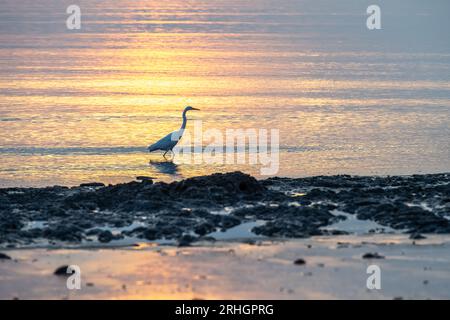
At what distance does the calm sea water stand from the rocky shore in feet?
13.9

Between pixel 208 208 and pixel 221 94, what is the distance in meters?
25.1

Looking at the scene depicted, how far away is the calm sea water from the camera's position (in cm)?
2722

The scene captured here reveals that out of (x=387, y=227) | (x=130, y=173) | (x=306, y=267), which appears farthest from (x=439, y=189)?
(x=130, y=173)

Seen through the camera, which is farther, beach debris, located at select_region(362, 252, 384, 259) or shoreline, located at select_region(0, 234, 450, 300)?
beach debris, located at select_region(362, 252, 384, 259)

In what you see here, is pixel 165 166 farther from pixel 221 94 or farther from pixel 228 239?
pixel 221 94

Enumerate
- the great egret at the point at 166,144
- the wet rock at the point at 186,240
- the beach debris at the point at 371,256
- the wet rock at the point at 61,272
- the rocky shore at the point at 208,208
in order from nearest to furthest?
the wet rock at the point at 61,272 < the beach debris at the point at 371,256 < the wet rock at the point at 186,240 < the rocky shore at the point at 208,208 < the great egret at the point at 166,144

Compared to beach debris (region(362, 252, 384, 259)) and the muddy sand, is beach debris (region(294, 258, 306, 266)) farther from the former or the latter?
beach debris (region(362, 252, 384, 259))

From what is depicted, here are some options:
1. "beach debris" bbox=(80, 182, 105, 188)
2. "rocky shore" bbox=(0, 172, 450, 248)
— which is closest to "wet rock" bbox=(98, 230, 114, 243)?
"rocky shore" bbox=(0, 172, 450, 248)

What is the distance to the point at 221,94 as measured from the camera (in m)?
43.4

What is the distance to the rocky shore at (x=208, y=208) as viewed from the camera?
1667cm

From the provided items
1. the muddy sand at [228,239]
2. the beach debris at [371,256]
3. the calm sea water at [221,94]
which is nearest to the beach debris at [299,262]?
the muddy sand at [228,239]

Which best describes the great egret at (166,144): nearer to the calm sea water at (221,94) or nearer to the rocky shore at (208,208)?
the calm sea water at (221,94)

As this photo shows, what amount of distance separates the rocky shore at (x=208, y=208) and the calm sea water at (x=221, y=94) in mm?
4244
